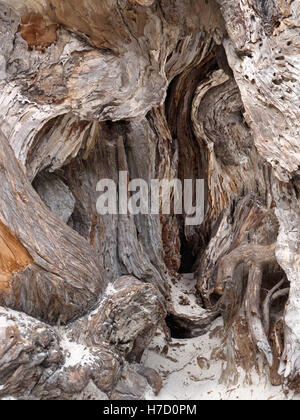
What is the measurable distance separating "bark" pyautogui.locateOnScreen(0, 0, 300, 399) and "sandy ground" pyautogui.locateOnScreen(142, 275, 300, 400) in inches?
3.1

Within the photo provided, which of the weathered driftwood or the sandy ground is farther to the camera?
the sandy ground

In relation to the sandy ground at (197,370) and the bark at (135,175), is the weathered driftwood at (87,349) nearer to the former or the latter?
the bark at (135,175)

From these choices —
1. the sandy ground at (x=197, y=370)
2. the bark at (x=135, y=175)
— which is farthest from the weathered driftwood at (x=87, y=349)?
the sandy ground at (x=197, y=370)

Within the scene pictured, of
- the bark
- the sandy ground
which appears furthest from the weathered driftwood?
the sandy ground

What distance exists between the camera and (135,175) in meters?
3.51

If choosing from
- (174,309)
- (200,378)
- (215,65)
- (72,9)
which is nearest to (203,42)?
(215,65)

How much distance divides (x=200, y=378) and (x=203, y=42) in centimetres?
222

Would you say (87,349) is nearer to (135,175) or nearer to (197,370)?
(197,370)

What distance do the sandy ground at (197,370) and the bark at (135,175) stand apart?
0.26 ft

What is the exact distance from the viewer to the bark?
225 centimetres

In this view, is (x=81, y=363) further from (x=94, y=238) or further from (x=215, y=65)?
(x=215, y=65)

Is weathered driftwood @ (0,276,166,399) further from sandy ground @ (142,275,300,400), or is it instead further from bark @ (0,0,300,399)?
sandy ground @ (142,275,300,400)

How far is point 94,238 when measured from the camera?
3.35 m

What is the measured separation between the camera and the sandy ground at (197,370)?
2.49 meters
